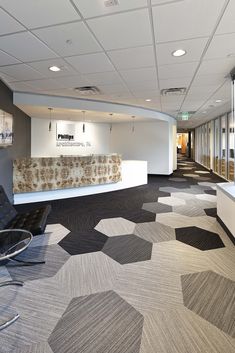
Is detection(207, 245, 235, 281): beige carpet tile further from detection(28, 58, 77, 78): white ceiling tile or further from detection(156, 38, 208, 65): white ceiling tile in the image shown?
detection(28, 58, 77, 78): white ceiling tile

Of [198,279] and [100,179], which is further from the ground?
[100,179]

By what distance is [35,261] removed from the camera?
2.90m

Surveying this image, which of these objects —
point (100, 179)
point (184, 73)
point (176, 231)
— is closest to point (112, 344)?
point (176, 231)

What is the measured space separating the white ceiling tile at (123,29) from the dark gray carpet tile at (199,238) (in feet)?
10.1

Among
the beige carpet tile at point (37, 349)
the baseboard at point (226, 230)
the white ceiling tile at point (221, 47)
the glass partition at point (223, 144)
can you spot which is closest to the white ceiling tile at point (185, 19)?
the white ceiling tile at point (221, 47)

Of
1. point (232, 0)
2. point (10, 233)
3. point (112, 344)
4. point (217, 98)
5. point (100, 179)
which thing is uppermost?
point (217, 98)

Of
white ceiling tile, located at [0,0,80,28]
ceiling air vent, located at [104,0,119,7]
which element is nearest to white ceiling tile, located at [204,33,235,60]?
ceiling air vent, located at [104,0,119,7]

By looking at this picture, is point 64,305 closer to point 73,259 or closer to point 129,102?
point 73,259

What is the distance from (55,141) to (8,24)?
22.0 feet

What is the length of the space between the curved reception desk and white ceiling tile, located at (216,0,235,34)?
4.82 metres

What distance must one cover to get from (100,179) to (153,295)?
5093 millimetres

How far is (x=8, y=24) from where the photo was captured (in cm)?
Result: 263

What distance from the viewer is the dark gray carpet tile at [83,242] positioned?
3.24m

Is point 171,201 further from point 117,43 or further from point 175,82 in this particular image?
point 117,43
